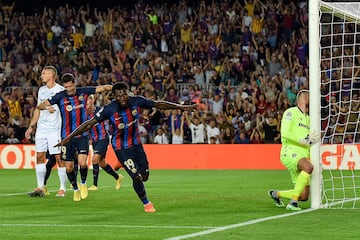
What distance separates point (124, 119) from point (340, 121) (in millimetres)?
13087

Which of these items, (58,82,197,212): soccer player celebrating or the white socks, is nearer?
(58,82,197,212): soccer player celebrating

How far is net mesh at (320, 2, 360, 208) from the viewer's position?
15.3 m

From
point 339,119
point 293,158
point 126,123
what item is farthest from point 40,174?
point 339,119

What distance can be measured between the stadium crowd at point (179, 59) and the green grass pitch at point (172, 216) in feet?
30.8

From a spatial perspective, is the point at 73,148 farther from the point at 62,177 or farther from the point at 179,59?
the point at 179,59

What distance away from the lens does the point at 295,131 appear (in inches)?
544

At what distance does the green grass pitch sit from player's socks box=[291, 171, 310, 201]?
34cm

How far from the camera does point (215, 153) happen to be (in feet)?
93.5

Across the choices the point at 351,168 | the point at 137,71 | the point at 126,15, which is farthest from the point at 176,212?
the point at 126,15

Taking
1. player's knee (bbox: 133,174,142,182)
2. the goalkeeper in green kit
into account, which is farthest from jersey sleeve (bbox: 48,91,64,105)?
the goalkeeper in green kit

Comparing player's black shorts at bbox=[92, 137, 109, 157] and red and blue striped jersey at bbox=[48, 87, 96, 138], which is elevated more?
red and blue striped jersey at bbox=[48, 87, 96, 138]

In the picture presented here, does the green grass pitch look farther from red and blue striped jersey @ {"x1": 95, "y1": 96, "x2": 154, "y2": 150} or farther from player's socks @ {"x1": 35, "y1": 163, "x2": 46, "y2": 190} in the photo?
red and blue striped jersey @ {"x1": 95, "y1": 96, "x2": 154, "y2": 150}

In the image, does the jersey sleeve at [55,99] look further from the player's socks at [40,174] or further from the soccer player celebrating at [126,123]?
the soccer player celebrating at [126,123]

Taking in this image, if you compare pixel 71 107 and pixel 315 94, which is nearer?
pixel 315 94
